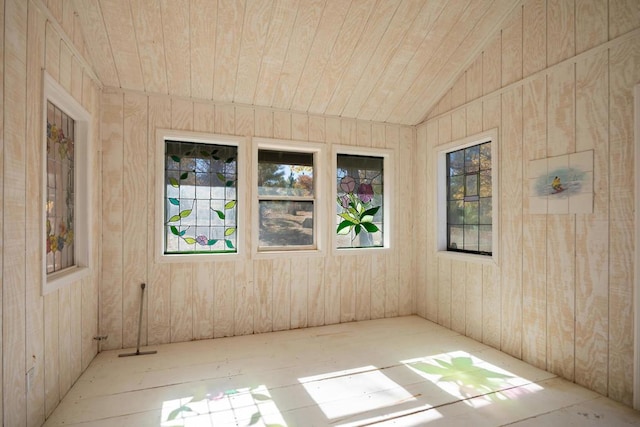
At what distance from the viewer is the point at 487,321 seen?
3.39 m

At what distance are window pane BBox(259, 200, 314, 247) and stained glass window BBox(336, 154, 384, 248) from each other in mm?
389

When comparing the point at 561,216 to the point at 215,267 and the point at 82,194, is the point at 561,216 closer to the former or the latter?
the point at 215,267

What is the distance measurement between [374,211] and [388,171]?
55 centimetres

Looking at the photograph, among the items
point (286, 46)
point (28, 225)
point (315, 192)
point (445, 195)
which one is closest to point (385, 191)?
point (445, 195)

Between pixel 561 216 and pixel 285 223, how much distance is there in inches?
105

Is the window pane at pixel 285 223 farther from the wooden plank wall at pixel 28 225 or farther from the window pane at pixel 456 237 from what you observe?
the wooden plank wall at pixel 28 225

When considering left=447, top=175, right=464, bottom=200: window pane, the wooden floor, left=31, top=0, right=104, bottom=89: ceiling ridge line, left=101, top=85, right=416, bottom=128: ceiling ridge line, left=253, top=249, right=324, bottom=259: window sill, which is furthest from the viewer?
left=447, top=175, right=464, bottom=200: window pane

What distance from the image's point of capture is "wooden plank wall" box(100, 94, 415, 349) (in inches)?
128

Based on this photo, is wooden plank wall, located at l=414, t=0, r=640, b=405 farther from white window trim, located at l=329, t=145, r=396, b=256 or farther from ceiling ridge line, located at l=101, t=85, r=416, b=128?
ceiling ridge line, located at l=101, t=85, r=416, b=128

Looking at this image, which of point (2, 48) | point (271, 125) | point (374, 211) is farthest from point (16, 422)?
point (374, 211)

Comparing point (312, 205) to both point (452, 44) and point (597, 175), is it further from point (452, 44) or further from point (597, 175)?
point (597, 175)

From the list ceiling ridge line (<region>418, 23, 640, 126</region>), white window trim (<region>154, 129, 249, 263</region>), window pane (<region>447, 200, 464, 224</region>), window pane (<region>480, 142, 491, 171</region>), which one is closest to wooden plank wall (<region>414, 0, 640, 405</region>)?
ceiling ridge line (<region>418, 23, 640, 126</region>)

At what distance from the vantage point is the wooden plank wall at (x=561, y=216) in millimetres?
2318

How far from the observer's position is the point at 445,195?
13.3 feet
